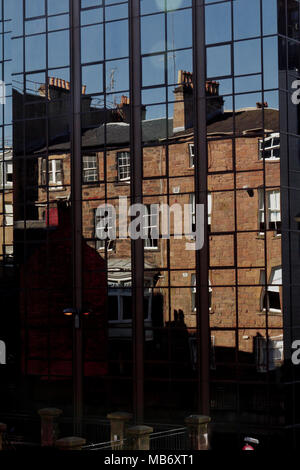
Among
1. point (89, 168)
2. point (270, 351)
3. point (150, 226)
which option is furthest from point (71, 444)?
point (89, 168)

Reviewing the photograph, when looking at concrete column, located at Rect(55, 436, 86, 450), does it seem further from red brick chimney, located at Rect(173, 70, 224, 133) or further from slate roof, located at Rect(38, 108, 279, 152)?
red brick chimney, located at Rect(173, 70, 224, 133)

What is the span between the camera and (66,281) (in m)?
31.4

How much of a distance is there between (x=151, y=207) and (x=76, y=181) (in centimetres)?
301

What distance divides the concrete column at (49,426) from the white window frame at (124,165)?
797 centimetres

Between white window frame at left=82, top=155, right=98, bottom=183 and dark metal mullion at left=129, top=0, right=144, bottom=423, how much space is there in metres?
1.43

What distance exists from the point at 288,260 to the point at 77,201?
25.2 feet

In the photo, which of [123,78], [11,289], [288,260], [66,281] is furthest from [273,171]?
[11,289]

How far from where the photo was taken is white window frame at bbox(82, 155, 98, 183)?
3122cm

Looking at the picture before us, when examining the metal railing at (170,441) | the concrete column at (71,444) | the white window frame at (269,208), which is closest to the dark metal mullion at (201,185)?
the metal railing at (170,441)

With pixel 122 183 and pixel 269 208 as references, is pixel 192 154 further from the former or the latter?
pixel 269 208
